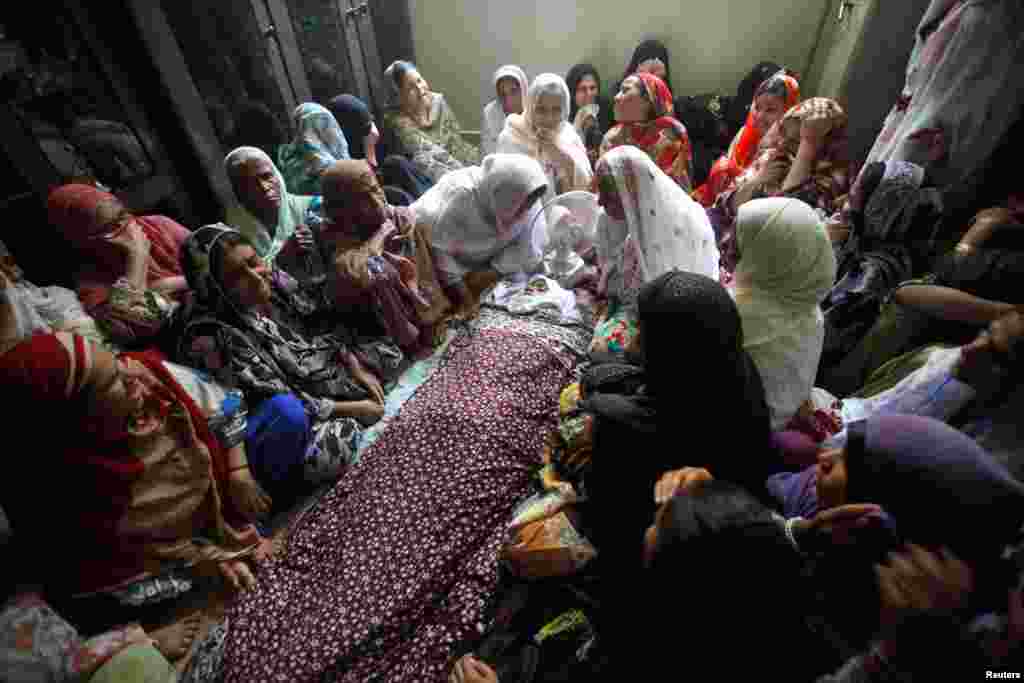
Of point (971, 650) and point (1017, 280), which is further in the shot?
point (1017, 280)

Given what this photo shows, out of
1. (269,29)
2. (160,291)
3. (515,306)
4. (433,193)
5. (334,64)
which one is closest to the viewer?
(160,291)

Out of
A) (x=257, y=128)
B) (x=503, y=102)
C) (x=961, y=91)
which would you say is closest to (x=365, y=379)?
(x=257, y=128)

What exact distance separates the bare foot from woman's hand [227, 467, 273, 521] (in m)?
0.33

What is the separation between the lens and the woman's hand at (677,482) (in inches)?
39.4

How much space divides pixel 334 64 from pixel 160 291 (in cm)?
299

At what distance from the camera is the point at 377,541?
1511 millimetres

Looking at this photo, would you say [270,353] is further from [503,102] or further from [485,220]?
[503,102]

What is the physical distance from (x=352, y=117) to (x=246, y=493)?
3.00 meters

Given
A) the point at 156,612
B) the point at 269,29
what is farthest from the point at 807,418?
the point at 269,29

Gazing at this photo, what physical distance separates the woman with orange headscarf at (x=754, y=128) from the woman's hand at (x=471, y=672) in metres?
3.21

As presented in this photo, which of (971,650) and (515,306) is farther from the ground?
(971,650)

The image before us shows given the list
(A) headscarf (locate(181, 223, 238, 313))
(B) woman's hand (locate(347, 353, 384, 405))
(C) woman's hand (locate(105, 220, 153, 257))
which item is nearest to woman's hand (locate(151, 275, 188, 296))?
(C) woman's hand (locate(105, 220, 153, 257))

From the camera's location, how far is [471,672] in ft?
3.93

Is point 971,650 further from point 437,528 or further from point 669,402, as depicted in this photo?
point 437,528
